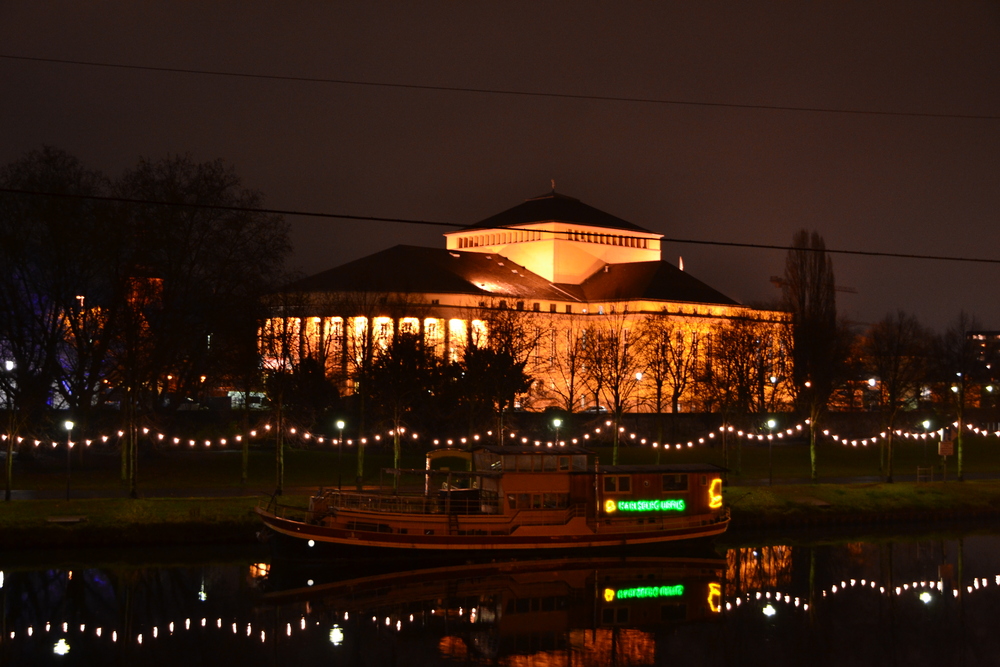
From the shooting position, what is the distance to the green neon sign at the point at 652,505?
44.4 metres

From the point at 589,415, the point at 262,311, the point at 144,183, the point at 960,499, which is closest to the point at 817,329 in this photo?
the point at 589,415

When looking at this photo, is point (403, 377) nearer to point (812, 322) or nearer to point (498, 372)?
point (498, 372)

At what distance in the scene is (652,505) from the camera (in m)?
44.8

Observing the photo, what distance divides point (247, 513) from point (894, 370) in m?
40.0

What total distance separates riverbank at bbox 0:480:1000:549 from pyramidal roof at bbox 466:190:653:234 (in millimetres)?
96329

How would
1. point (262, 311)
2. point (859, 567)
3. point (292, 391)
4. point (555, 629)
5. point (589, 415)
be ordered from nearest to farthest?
point (555, 629)
point (859, 567)
point (262, 311)
point (292, 391)
point (589, 415)

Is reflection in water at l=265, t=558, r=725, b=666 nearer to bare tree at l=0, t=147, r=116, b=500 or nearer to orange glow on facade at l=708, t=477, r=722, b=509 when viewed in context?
orange glow on facade at l=708, t=477, r=722, b=509

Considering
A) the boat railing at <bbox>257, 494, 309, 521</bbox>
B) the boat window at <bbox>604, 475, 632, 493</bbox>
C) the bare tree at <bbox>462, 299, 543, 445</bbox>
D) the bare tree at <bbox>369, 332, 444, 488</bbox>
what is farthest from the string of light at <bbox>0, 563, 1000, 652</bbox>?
the bare tree at <bbox>462, 299, 543, 445</bbox>

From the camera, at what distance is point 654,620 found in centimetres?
3403

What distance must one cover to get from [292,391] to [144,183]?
18.0m

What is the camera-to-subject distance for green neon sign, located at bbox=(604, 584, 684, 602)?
3694 cm

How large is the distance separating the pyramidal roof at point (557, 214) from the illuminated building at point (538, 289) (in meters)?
0.22

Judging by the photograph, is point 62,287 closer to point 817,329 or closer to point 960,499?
point 960,499

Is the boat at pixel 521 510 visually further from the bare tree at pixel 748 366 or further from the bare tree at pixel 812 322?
the bare tree at pixel 812 322
